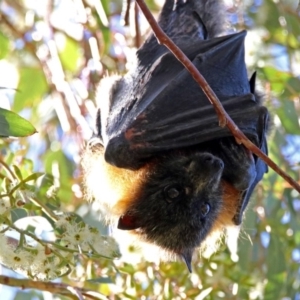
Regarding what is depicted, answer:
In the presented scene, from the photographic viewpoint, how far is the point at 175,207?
3164 millimetres

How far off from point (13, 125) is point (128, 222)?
1.13 m

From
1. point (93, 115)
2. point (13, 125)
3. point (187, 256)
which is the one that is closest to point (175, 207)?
point (187, 256)

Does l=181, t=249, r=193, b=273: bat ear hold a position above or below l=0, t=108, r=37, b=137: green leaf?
below

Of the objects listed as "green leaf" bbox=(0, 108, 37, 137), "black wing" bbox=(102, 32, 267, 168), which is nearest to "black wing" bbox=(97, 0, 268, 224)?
"black wing" bbox=(102, 32, 267, 168)

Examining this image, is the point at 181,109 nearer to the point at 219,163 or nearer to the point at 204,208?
the point at 219,163

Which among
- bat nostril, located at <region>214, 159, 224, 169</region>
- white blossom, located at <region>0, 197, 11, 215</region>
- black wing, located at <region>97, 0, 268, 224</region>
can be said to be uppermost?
white blossom, located at <region>0, 197, 11, 215</region>

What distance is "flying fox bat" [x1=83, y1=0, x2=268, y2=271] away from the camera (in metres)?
2.97

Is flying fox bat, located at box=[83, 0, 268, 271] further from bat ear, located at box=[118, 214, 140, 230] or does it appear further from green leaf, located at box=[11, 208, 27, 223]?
green leaf, located at box=[11, 208, 27, 223]

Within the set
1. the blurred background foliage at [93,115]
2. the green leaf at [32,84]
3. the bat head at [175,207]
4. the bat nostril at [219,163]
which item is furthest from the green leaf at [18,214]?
the green leaf at [32,84]

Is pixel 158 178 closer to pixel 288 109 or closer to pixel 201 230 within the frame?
pixel 201 230

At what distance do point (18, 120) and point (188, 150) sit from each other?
1.08 meters

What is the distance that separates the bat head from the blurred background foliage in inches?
4.1

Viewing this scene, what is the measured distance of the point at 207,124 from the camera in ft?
9.71

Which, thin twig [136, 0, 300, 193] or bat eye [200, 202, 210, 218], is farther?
bat eye [200, 202, 210, 218]
